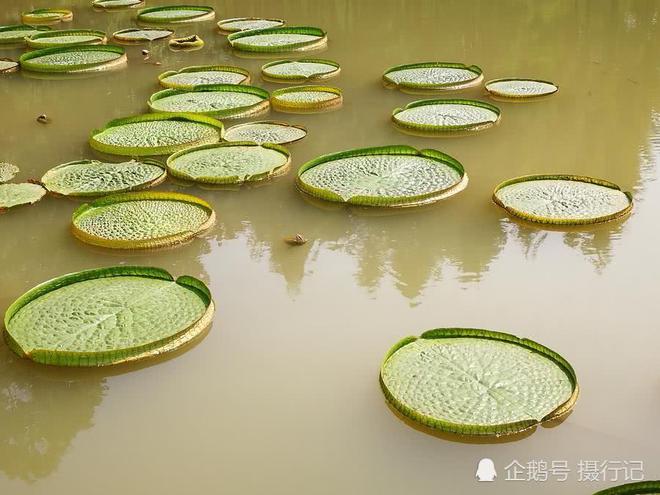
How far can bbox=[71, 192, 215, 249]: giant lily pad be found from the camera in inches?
126

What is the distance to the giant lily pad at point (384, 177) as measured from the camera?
3521 millimetres

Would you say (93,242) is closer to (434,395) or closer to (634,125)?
(434,395)

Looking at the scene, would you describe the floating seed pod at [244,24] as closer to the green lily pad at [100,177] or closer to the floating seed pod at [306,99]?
the floating seed pod at [306,99]

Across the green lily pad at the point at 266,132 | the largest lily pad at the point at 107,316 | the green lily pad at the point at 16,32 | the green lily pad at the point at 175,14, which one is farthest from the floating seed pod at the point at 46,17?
the largest lily pad at the point at 107,316

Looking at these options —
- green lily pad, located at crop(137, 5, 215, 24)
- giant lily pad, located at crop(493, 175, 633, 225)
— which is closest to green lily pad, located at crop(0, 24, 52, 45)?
green lily pad, located at crop(137, 5, 215, 24)

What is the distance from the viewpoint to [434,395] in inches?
86.1

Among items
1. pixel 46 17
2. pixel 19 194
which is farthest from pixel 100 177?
pixel 46 17

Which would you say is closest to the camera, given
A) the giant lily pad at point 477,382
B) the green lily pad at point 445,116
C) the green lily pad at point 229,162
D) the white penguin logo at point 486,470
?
the white penguin logo at point 486,470

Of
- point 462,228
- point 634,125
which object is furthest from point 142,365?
point 634,125

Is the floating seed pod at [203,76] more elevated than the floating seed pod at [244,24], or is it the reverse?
the floating seed pod at [244,24]

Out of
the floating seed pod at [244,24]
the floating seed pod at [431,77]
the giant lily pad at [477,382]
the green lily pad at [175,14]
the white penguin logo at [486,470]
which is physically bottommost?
the white penguin logo at [486,470]

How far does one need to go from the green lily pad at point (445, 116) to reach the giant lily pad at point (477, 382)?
7.41ft

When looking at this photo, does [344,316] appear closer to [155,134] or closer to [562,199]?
[562,199]

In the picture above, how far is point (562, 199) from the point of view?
3.40m
